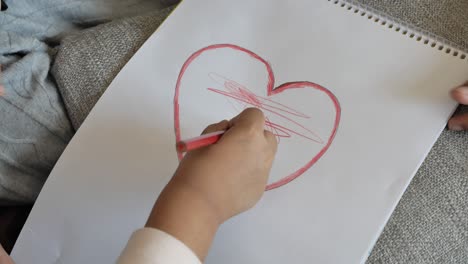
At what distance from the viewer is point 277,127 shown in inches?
17.1

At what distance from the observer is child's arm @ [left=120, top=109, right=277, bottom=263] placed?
13.6 inches

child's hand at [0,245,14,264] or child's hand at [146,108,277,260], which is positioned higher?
child's hand at [146,108,277,260]

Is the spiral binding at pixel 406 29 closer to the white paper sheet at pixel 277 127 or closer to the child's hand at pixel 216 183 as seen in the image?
the white paper sheet at pixel 277 127

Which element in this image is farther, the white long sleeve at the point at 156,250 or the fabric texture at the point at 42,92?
the fabric texture at the point at 42,92

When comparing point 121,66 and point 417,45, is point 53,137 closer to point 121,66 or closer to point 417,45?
point 121,66

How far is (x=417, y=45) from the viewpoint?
17.5 inches

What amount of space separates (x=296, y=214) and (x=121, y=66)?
0.22 m

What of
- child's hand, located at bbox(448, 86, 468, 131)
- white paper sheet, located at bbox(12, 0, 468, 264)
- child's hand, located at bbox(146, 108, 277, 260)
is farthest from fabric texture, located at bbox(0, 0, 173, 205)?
child's hand, located at bbox(448, 86, 468, 131)

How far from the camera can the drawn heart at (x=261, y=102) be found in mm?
423

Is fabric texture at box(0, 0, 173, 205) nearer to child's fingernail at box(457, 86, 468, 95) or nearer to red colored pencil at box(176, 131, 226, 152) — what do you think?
red colored pencil at box(176, 131, 226, 152)

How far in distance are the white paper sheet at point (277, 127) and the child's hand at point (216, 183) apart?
35 mm

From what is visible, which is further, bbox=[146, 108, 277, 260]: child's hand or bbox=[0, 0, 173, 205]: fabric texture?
bbox=[0, 0, 173, 205]: fabric texture

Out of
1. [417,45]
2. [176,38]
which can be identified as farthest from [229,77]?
[417,45]

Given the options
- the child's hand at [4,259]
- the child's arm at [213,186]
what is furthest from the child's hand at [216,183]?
the child's hand at [4,259]
